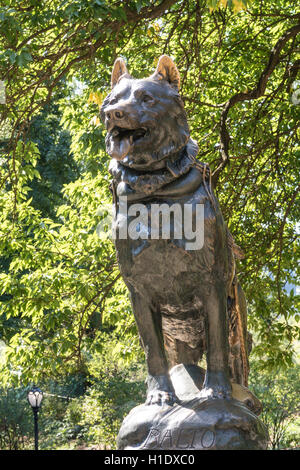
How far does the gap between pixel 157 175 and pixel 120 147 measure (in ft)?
0.78

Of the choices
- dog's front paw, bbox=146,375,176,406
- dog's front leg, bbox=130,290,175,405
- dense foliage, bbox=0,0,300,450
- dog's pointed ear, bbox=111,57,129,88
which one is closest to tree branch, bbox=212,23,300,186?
dense foliage, bbox=0,0,300,450

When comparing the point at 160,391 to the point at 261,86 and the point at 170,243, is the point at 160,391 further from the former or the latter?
the point at 261,86

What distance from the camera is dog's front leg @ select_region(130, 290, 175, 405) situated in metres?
3.16

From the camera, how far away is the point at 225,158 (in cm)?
650

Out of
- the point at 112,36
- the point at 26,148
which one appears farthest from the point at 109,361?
the point at 112,36

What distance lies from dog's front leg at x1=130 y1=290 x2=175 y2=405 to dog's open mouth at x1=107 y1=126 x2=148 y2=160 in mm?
704

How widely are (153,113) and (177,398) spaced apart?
1.38m

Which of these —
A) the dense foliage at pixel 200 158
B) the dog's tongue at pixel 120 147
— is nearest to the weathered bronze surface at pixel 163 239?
the dog's tongue at pixel 120 147

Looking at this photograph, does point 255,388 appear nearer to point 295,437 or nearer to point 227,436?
point 295,437

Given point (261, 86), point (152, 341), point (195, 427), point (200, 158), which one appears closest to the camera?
point (195, 427)

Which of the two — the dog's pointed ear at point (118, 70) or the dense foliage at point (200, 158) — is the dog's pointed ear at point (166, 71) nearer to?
the dog's pointed ear at point (118, 70)

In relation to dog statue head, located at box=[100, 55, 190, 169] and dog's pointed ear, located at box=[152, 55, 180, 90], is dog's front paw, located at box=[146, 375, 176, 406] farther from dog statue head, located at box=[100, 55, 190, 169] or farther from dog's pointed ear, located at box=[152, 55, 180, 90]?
dog's pointed ear, located at box=[152, 55, 180, 90]

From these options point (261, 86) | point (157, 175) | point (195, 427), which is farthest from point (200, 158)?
point (195, 427)

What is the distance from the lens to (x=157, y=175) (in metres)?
3.11
